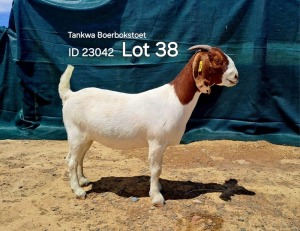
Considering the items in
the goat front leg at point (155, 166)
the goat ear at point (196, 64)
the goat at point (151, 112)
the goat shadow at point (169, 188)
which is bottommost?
the goat shadow at point (169, 188)

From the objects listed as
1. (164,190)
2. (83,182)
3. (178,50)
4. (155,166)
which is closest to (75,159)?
(83,182)

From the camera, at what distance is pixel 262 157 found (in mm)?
5801

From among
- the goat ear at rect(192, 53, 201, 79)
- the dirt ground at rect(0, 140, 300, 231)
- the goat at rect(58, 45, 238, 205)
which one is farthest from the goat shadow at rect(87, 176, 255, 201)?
the goat ear at rect(192, 53, 201, 79)

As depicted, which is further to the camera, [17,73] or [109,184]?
[17,73]

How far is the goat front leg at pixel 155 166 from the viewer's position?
3.64 m

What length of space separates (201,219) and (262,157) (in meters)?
2.77

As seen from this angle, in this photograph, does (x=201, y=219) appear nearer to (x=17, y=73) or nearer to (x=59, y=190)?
(x=59, y=190)

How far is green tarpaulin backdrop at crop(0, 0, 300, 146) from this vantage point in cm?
623

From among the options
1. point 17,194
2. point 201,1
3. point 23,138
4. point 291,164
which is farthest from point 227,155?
point 23,138

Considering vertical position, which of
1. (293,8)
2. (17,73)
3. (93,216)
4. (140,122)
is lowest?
(93,216)

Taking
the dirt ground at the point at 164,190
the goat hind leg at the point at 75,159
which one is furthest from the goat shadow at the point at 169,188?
the goat hind leg at the point at 75,159

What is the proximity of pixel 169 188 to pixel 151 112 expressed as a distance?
48.3 inches

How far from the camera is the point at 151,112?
3635mm

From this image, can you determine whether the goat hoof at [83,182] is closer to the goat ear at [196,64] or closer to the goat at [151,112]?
the goat at [151,112]
